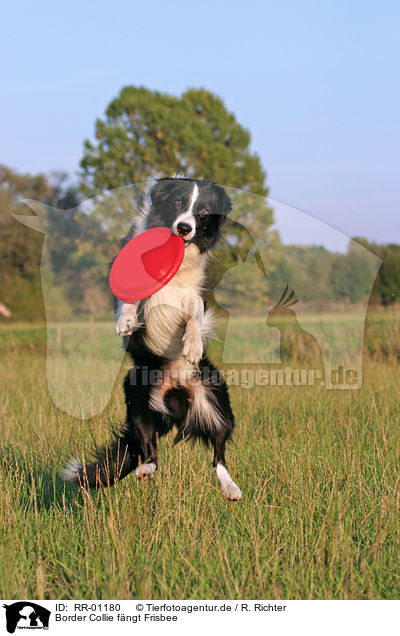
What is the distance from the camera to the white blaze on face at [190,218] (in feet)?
13.1

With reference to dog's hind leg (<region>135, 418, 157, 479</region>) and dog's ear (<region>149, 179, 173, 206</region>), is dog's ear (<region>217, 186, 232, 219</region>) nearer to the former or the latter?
dog's ear (<region>149, 179, 173, 206</region>)

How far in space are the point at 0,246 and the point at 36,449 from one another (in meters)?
24.8

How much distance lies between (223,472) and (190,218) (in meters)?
1.96

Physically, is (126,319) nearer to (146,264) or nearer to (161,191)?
(146,264)

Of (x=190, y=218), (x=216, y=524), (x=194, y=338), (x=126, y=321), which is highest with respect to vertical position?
(x=190, y=218)

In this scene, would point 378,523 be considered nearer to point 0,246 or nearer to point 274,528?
point 274,528

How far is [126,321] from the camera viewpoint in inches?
151

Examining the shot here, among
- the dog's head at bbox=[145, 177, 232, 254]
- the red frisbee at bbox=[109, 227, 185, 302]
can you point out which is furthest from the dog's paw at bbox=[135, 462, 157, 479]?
the dog's head at bbox=[145, 177, 232, 254]

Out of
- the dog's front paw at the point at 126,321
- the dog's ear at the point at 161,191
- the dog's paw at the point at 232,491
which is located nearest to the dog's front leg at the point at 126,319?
the dog's front paw at the point at 126,321

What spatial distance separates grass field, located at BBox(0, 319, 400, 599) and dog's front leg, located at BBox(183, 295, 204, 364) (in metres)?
0.72

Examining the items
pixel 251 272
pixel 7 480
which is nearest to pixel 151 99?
pixel 251 272

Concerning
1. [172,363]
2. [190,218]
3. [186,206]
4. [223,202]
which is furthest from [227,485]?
[223,202]

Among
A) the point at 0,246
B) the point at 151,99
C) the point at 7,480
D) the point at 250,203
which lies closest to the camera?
the point at 7,480

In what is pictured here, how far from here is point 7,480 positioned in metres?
3.71
